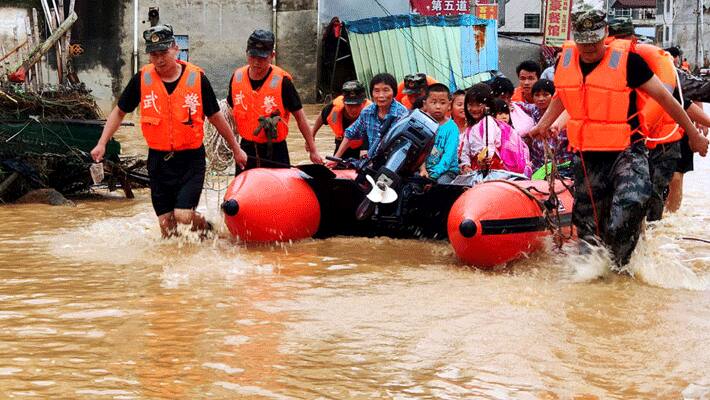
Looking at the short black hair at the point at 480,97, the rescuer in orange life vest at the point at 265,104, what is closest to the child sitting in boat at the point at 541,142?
the short black hair at the point at 480,97

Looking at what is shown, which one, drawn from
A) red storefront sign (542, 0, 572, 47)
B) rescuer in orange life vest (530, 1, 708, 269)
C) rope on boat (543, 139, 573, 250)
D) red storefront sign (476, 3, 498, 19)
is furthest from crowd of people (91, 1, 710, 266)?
red storefront sign (542, 0, 572, 47)

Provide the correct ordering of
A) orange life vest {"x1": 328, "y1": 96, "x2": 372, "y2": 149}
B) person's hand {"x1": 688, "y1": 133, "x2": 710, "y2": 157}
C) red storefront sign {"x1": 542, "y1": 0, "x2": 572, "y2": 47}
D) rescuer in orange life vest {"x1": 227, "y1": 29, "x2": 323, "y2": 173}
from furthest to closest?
red storefront sign {"x1": 542, "y1": 0, "x2": 572, "y2": 47}
orange life vest {"x1": 328, "y1": 96, "x2": 372, "y2": 149}
rescuer in orange life vest {"x1": 227, "y1": 29, "x2": 323, "y2": 173}
person's hand {"x1": 688, "y1": 133, "x2": 710, "y2": 157}

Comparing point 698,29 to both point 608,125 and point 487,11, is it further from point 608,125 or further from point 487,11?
point 608,125

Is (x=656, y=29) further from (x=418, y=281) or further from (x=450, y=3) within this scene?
(x=418, y=281)

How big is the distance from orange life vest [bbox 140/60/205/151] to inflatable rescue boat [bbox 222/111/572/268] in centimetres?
60

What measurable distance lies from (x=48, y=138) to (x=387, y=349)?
6631 mm

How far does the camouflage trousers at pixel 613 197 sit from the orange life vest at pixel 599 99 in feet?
0.36

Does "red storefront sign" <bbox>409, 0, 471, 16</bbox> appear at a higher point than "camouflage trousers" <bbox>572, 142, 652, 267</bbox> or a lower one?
higher

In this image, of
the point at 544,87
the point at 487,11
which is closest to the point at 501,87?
the point at 544,87

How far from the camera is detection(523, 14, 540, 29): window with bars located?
46.8m

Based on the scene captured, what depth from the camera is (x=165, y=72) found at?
7828 millimetres

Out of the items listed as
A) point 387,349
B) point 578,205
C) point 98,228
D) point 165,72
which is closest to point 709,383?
point 387,349

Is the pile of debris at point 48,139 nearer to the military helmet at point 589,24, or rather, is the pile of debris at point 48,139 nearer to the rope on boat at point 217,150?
the rope on boat at point 217,150

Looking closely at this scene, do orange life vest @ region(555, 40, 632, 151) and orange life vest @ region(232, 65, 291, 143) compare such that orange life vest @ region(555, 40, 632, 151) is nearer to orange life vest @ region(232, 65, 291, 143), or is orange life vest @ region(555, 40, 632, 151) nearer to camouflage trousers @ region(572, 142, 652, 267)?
camouflage trousers @ region(572, 142, 652, 267)
